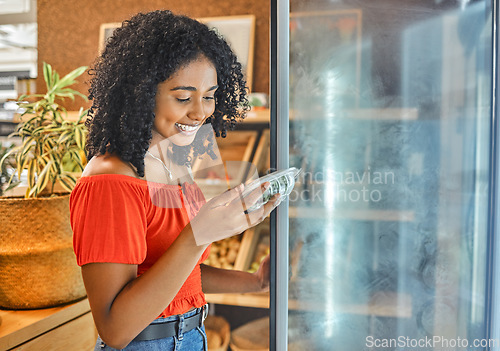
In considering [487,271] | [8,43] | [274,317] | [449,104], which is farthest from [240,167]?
[8,43]

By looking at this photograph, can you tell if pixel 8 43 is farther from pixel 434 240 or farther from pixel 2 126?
pixel 434 240

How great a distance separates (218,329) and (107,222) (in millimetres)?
1233

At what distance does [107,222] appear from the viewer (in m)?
0.67

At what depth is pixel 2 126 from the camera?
278 centimetres

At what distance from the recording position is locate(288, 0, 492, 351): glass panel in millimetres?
1036

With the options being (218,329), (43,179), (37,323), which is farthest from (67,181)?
(218,329)

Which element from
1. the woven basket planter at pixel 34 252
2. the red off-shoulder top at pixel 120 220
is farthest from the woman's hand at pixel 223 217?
the woven basket planter at pixel 34 252

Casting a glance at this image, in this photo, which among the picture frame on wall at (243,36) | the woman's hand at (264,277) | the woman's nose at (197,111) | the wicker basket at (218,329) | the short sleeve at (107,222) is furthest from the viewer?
the picture frame on wall at (243,36)

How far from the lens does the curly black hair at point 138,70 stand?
0.75m

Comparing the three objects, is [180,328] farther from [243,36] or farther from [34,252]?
[243,36]

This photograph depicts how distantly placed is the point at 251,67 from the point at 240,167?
2.63 ft

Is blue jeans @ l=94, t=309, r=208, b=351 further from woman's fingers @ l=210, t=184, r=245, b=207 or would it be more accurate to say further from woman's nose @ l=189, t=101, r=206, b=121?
woman's nose @ l=189, t=101, r=206, b=121

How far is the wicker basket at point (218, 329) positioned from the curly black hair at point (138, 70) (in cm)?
114

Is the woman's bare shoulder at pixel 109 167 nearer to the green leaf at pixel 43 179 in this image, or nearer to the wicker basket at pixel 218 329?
the green leaf at pixel 43 179
